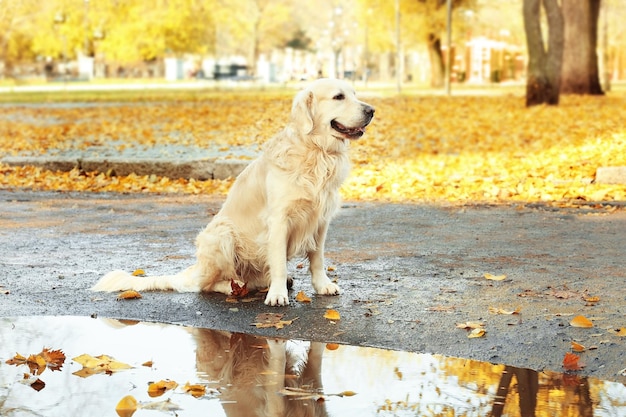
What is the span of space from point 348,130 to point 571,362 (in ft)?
7.16

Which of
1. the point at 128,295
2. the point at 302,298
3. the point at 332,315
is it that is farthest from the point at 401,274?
the point at 128,295

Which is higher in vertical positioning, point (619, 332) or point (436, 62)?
point (436, 62)

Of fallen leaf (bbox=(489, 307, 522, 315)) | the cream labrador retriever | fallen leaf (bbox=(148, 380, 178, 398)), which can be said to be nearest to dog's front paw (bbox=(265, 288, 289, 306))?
the cream labrador retriever

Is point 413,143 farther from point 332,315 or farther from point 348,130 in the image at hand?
point 332,315

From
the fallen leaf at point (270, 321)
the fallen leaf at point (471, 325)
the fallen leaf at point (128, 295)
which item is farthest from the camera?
the fallen leaf at point (128, 295)

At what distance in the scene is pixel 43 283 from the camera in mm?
6762

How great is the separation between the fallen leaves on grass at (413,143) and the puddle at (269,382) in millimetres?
6110

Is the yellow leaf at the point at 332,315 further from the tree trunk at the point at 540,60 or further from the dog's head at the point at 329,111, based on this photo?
A: the tree trunk at the point at 540,60

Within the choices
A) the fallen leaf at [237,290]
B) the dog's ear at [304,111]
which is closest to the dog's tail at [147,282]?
the fallen leaf at [237,290]

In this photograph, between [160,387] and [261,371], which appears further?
[261,371]

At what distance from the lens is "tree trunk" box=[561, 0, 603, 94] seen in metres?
34.4

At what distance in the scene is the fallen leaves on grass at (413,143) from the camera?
11.8 m

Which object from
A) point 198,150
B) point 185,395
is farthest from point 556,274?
point 198,150

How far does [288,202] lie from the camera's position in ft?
20.1
